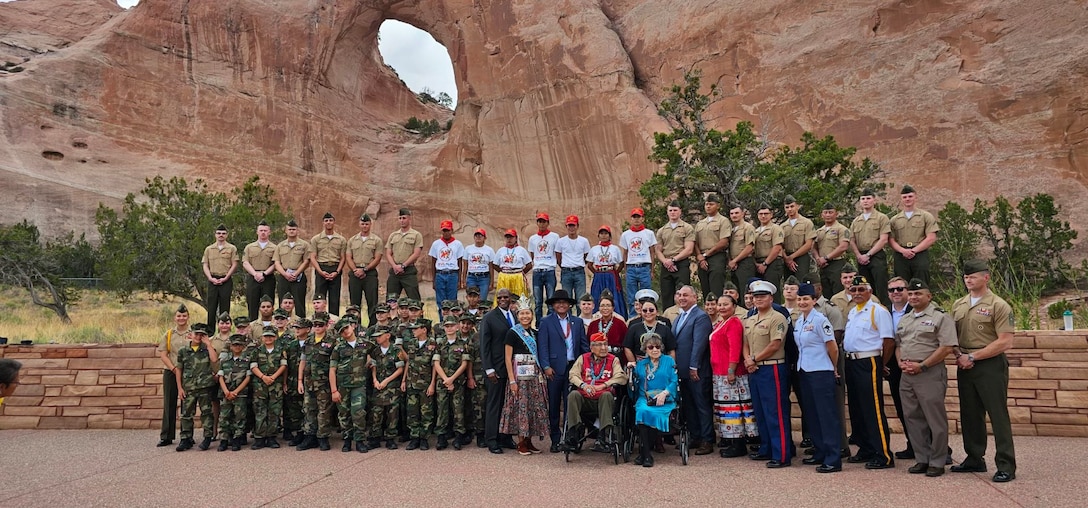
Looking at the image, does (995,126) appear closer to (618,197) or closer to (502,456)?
(618,197)

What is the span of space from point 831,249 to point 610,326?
12.0ft

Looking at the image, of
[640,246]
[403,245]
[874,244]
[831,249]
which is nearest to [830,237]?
[831,249]

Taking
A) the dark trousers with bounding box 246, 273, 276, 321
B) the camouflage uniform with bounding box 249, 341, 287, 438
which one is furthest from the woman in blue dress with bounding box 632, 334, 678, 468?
the dark trousers with bounding box 246, 273, 276, 321

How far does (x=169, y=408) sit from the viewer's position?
28.7ft

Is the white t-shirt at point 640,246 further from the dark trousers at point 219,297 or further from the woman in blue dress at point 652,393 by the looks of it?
the dark trousers at point 219,297

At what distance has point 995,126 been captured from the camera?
71.1 feet

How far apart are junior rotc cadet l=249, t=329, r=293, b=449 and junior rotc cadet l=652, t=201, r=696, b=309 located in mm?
5449

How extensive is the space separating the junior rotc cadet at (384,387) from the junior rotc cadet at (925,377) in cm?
545

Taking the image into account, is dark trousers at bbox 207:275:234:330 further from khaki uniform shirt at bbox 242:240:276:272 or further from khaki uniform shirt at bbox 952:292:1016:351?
khaki uniform shirt at bbox 952:292:1016:351

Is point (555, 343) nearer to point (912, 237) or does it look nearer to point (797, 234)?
point (797, 234)

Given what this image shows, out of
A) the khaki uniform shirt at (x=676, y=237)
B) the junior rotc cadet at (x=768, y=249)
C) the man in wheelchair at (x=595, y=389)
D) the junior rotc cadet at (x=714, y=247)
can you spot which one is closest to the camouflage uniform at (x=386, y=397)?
the man in wheelchair at (x=595, y=389)

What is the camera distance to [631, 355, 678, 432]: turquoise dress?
6867mm

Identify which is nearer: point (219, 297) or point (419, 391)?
point (419, 391)

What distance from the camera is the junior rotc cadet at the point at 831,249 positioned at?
30.7 feet
